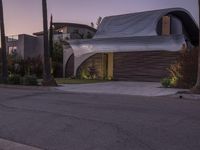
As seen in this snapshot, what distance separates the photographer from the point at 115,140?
26.9 feet

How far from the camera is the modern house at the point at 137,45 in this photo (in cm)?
2911

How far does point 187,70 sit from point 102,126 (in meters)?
12.9

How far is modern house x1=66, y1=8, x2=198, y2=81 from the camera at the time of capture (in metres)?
29.1

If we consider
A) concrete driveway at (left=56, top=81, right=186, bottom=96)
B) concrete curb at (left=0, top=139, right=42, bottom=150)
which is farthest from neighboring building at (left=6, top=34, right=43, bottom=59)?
concrete curb at (left=0, top=139, right=42, bottom=150)

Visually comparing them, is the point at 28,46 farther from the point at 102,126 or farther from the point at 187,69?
the point at 102,126

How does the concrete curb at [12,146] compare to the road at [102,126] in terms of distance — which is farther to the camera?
the road at [102,126]

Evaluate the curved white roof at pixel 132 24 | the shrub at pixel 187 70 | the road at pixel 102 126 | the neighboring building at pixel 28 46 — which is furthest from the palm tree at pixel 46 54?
the neighboring building at pixel 28 46

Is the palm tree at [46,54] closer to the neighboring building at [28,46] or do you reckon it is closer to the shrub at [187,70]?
the shrub at [187,70]

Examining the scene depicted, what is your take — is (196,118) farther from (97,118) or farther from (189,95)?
(189,95)

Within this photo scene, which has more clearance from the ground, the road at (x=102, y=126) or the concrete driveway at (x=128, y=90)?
the road at (x=102, y=126)

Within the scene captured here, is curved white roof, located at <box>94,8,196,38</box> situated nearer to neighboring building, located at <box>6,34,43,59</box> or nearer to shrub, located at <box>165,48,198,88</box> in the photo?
shrub, located at <box>165,48,198,88</box>

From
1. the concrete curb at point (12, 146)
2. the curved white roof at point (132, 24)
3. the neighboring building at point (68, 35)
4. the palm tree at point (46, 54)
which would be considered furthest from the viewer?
the neighboring building at point (68, 35)

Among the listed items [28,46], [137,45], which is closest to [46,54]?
[137,45]

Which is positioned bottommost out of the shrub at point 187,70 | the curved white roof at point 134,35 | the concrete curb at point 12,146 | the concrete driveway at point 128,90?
the concrete driveway at point 128,90
